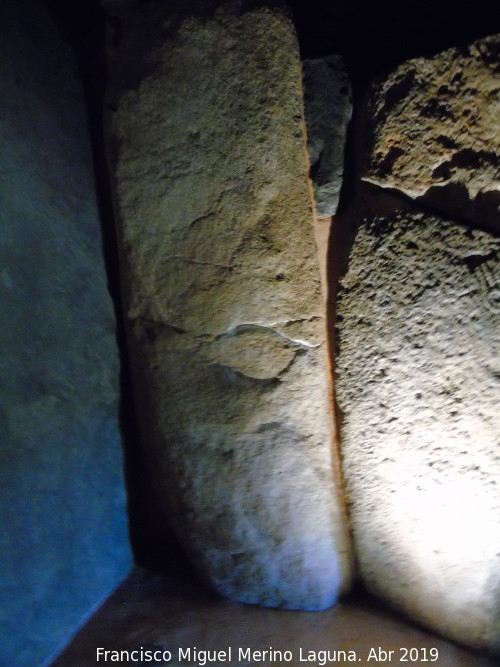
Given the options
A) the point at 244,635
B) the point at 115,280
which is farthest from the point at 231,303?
the point at 244,635

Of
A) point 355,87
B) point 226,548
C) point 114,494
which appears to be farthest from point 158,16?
point 226,548

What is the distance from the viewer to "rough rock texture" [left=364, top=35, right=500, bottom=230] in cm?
78

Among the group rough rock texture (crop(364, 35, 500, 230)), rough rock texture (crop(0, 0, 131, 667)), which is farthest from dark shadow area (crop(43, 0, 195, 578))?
rough rock texture (crop(364, 35, 500, 230))

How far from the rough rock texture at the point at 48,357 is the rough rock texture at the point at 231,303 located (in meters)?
0.13

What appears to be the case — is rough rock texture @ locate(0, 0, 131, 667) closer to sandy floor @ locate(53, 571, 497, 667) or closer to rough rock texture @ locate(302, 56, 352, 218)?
sandy floor @ locate(53, 571, 497, 667)

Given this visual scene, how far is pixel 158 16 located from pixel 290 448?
3.41ft

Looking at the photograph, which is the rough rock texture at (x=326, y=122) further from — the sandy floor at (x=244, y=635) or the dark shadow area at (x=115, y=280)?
the sandy floor at (x=244, y=635)

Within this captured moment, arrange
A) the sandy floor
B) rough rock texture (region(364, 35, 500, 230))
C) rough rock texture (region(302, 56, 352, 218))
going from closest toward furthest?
rough rock texture (region(364, 35, 500, 230)), rough rock texture (region(302, 56, 352, 218)), the sandy floor

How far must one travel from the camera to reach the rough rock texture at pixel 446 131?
783mm

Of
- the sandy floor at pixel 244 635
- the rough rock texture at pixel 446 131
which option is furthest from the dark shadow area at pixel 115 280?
the rough rock texture at pixel 446 131

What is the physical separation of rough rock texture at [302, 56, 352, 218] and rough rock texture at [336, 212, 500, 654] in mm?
132

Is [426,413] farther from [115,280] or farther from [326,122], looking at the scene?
[115,280]

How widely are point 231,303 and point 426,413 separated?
1.64 ft

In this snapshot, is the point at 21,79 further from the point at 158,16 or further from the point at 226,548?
the point at 226,548
